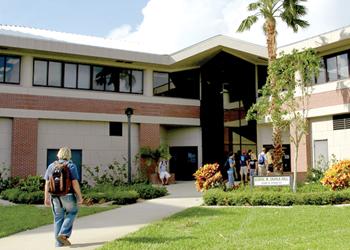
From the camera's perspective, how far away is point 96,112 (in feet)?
82.0

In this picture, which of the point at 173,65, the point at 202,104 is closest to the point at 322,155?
the point at 202,104

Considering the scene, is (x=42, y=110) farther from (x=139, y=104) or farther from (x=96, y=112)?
(x=139, y=104)

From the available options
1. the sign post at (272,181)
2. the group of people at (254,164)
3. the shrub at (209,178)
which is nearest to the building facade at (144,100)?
the group of people at (254,164)

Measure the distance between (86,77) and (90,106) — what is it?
1662mm

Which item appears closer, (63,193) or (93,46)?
(63,193)

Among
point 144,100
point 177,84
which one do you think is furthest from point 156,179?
point 177,84

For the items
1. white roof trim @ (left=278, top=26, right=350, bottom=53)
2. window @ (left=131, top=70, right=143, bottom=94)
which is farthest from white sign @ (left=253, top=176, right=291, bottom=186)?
window @ (left=131, top=70, right=143, bottom=94)

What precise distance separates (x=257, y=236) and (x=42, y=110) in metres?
17.4

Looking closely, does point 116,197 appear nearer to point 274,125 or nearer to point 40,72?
point 274,125

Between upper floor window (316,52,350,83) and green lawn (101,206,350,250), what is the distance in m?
10.9

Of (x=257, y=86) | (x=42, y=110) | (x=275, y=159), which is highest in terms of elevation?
(x=257, y=86)

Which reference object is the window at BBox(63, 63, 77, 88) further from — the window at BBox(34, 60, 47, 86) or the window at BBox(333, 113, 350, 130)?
the window at BBox(333, 113, 350, 130)

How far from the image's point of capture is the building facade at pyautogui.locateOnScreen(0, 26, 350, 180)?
22109mm

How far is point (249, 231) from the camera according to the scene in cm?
920
